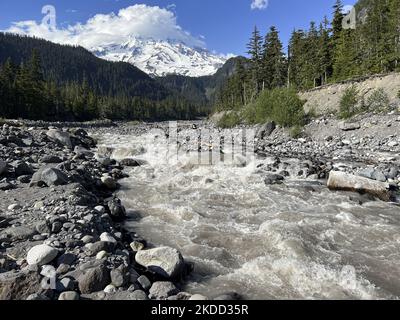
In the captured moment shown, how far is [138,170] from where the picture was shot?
752 inches

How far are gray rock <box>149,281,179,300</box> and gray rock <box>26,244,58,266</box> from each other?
2133 mm

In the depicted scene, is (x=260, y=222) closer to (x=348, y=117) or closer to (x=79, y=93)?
(x=348, y=117)

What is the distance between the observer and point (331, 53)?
55.0 m

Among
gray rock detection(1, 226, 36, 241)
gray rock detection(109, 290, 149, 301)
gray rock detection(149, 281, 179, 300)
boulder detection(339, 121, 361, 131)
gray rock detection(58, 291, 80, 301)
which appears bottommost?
gray rock detection(149, 281, 179, 300)

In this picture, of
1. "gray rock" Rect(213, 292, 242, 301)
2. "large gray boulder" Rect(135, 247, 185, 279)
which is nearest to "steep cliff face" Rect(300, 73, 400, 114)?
"gray rock" Rect(213, 292, 242, 301)

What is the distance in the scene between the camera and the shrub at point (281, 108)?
35375 mm

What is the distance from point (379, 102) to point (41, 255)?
1308 inches

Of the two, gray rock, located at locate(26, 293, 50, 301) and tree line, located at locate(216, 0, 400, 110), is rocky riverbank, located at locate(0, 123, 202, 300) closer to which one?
gray rock, located at locate(26, 293, 50, 301)

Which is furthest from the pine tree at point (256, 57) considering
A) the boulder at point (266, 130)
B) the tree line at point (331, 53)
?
the boulder at point (266, 130)

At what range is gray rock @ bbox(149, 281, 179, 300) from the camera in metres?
5.55

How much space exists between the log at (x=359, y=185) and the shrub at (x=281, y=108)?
21.8m

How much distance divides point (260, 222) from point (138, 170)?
34.5 ft

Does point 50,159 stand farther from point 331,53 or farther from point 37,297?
point 331,53
